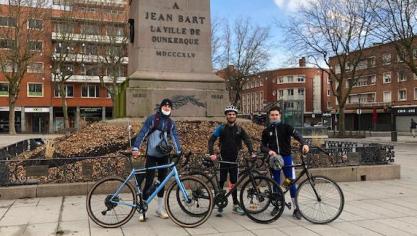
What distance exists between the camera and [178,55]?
14523 mm

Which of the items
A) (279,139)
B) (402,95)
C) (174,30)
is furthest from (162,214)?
(402,95)

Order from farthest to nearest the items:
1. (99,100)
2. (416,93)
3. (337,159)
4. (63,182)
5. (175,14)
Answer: (99,100), (416,93), (175,14), (337,159), (63,182)

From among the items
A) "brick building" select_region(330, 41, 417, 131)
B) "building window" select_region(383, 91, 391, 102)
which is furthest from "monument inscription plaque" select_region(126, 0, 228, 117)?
"building window" select_region(383, 91, 391, 102)

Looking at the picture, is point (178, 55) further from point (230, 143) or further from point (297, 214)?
point (297, 214)

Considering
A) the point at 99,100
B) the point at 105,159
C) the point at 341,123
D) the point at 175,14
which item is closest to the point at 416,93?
the point at 341,123

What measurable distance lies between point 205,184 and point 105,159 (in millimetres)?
3931

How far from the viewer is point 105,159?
1020 cm

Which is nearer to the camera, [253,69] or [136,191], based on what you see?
[136,191]

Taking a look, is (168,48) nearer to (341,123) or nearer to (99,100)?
(341,123)

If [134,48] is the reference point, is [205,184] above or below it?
below

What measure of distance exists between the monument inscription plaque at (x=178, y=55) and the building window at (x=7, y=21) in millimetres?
38216

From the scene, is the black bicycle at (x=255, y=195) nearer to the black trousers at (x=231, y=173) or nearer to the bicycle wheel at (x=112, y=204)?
the black trousers at (x=231, y=173)

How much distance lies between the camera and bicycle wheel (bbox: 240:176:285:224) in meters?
7.17

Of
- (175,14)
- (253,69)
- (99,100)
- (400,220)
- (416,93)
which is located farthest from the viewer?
(99,100)
